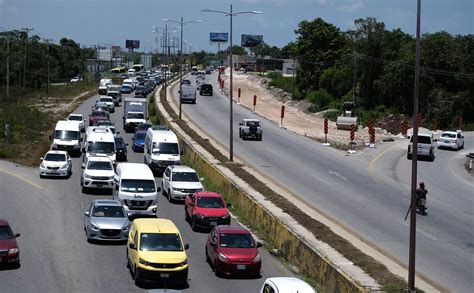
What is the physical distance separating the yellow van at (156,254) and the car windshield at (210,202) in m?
6.92

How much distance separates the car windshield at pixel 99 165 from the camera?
122 ft

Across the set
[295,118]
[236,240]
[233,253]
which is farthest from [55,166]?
[295,118]

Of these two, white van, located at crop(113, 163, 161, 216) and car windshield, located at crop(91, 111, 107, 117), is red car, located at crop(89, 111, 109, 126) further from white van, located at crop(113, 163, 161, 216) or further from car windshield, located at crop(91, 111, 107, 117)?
white van, located at crop(113, 163, 161, 216)

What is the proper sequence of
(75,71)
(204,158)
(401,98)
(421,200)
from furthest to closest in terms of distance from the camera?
(75,71)
(401,98)
(204,158)
(421,200)

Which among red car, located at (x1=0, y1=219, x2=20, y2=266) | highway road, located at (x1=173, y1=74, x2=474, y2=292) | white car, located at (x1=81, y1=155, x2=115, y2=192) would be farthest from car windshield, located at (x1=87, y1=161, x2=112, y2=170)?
red car, located at (x1=0, y1=219, x2=20, y2=266)

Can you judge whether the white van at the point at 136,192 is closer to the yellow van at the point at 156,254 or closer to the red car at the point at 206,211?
the red car at the point at 206,211

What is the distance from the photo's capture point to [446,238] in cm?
2969

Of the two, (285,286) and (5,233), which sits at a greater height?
(285,286)

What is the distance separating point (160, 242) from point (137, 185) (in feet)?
33.4

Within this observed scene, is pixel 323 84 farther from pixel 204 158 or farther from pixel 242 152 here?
pixel 204 158

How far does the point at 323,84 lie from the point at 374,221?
84.3 meters

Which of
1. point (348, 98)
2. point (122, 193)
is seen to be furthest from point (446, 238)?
point (348, 98)

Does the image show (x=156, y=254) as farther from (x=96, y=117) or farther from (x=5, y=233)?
(x=96, y=117)

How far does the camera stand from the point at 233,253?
22703 mm
